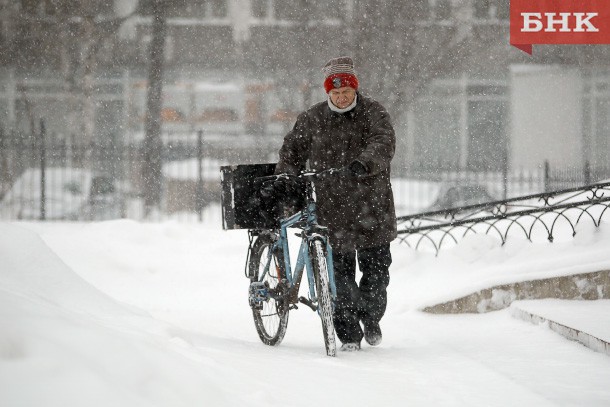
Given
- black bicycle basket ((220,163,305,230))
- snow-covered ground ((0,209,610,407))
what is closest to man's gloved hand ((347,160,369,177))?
black bicycle basket ((220,163,305,230))

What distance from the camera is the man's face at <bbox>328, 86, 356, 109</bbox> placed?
5594mm

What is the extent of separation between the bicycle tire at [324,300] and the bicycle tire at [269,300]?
53 centimetres

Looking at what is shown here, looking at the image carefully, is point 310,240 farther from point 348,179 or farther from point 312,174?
Answer: point 348,179

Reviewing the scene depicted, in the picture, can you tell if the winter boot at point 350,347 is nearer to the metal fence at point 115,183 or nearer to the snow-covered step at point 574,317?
the snow-covered step at point 574,317

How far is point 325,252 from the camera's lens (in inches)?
212

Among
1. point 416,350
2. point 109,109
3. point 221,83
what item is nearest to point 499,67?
point 221,83

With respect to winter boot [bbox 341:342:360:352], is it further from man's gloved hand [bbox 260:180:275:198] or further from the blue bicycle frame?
man's gloved hand [bbox 260:180:275:198]

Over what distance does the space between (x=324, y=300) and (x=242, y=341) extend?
1.03m

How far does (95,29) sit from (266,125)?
6578 millimetres

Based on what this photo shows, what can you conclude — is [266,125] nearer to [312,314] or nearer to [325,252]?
[312,314]

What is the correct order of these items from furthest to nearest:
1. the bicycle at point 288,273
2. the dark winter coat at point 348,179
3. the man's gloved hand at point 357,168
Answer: the dark winter coat at point 348,179 < the bicycle at point 288,273 < the man's gloved hand at point 357,168

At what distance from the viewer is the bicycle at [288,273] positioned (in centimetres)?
526

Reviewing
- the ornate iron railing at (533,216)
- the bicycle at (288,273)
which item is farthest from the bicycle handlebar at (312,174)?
the ornate iron railing at (533,216)

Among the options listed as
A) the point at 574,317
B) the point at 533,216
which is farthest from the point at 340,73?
the point at 533,216
